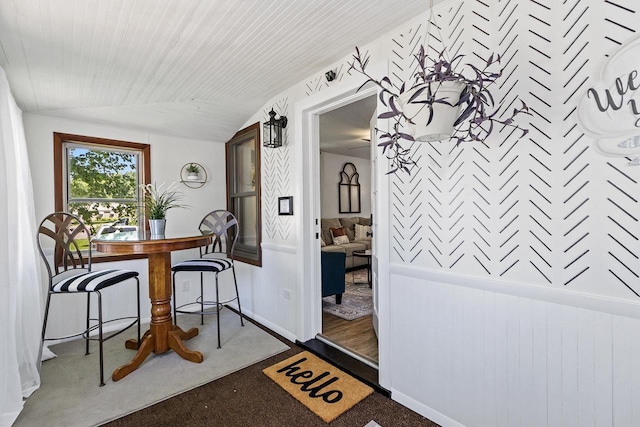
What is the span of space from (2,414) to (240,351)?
55.0 inches

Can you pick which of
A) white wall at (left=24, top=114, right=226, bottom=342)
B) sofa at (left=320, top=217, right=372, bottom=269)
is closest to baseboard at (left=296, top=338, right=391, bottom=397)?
white wall at (left=24, top=114, right=226, bottom=342)

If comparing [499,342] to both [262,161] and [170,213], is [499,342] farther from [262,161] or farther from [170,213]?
[170,213]

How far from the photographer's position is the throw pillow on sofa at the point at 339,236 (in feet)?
17.9

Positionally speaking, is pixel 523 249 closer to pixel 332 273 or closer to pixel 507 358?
pixel 507 358

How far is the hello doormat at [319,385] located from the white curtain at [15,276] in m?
1.45

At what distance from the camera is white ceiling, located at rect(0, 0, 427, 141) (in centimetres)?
151

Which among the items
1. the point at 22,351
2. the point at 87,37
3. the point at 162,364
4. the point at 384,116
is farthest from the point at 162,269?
the point at 384,116

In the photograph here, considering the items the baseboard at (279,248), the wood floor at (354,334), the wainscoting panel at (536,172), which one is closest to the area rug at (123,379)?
the wood floor at (354,334)

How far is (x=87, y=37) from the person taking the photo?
64.9 inches

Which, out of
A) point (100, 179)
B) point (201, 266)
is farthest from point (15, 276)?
point (100, 179)

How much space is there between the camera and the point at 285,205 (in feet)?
9.14

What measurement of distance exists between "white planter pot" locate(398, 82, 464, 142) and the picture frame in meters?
1.59

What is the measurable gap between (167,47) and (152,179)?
71.6 inches

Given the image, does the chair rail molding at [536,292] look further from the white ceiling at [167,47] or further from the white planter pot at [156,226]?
the white planter pot at [156,226]
